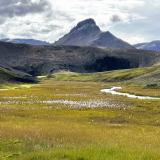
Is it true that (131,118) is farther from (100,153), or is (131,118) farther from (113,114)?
(100,153)

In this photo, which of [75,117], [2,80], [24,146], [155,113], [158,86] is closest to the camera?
Answer: [24,146]

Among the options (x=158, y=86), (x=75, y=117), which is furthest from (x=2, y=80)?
(x=75, y=117)

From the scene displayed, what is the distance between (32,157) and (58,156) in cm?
111

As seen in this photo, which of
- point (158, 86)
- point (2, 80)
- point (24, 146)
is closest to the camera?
point (24, 146)

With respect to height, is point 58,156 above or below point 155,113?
above

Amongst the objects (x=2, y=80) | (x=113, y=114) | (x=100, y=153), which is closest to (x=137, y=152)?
(x=100, y=153)

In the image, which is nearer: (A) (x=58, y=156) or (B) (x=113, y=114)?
(A) (x=58, y=156)

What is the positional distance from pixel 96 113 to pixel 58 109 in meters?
8.32

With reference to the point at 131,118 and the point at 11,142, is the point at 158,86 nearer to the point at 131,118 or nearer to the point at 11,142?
the point at 131,118

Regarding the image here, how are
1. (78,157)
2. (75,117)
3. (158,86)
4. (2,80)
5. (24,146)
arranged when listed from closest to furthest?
(78,157) → (24,146) → (75,117) → (158,86) → (2,80)

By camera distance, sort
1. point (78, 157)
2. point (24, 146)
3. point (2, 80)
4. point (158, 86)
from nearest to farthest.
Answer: point (78, 157) < point (24, 146) < point (158, 86) < point (2, 80)

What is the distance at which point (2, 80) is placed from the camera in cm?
19625

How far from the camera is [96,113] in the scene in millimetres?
68562

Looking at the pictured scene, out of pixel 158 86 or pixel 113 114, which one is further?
pixel 158 86
